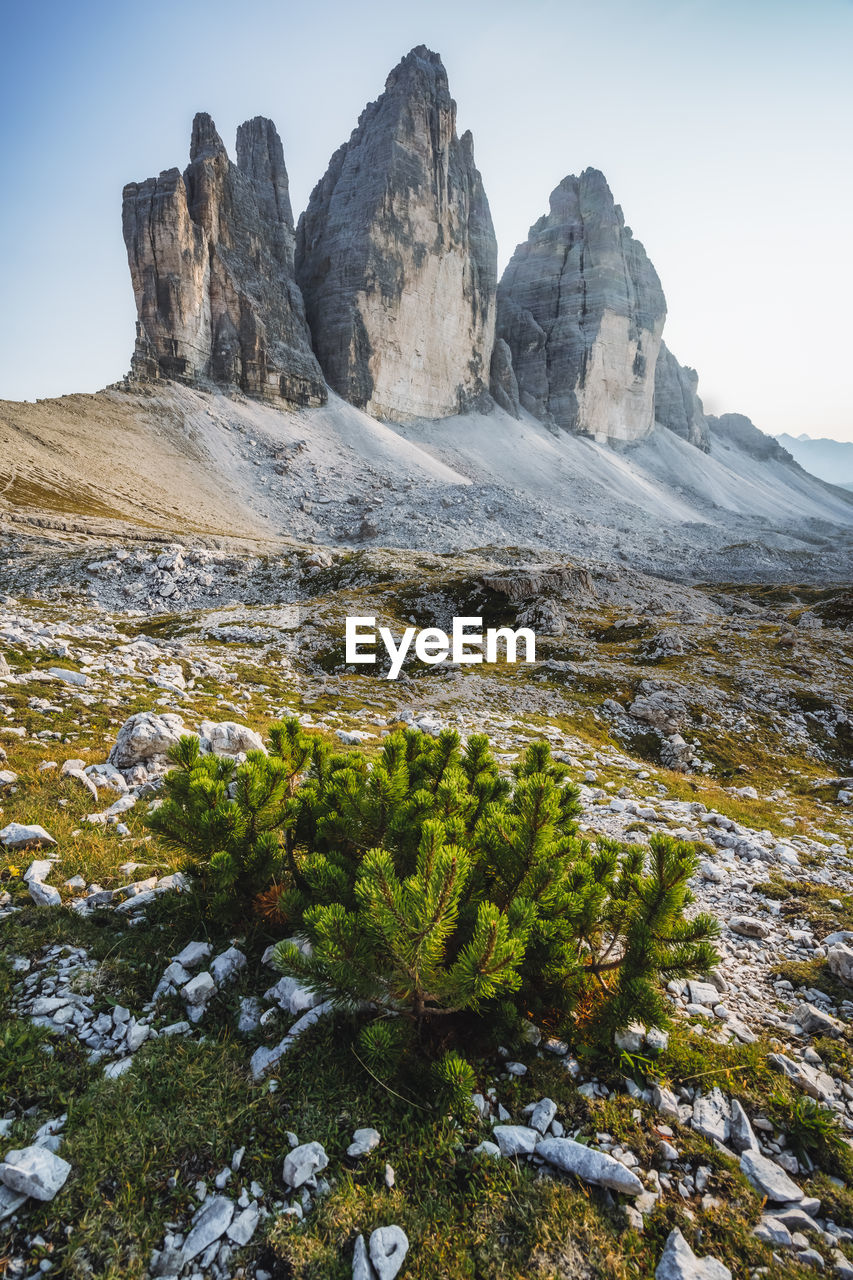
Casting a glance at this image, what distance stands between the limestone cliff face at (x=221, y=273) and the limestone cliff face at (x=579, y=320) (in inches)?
2766

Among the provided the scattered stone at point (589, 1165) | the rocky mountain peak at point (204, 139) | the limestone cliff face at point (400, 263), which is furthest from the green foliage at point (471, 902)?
the rocky mountain peak at point (204, 139)

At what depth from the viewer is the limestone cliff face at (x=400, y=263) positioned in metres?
119

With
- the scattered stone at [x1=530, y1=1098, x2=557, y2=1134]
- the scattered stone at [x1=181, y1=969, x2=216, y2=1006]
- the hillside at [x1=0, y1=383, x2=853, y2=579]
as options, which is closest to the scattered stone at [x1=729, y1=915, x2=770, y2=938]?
the scattered stone at [x1=530, y1=1098, x2=557, y2=1134]

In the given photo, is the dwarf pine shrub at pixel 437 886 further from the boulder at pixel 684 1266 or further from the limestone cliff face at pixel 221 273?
the limestone cliff face at pixel 221 273

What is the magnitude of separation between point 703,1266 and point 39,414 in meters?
97.2

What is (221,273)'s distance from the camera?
10094cm

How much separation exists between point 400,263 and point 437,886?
148m

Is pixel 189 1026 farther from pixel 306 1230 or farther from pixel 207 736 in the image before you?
pixel 207 736

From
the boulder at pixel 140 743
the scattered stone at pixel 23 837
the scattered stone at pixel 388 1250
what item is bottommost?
the scattered stone at pixel 388 1250

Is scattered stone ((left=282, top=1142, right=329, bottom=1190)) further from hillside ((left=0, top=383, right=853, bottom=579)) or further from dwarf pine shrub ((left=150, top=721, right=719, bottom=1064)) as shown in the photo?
hillside ((left=0, top=383, right=853, bottom=579))

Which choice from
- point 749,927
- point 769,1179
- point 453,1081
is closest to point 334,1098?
point 453,1081

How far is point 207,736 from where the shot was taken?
10.7 meters

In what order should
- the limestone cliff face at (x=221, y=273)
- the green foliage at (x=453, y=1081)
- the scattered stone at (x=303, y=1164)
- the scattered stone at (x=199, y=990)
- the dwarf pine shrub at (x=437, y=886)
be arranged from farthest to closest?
the limestone cliff face at (x=221, y=273) < the scattered stone at (x=199, y=990) < the green foliage at (x=453, y=1081) < the dwarf pine shrub at (x=437, y=886) < the scattered stone at (x=303, y=1164)

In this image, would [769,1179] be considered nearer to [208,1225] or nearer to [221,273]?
[208,1225]
